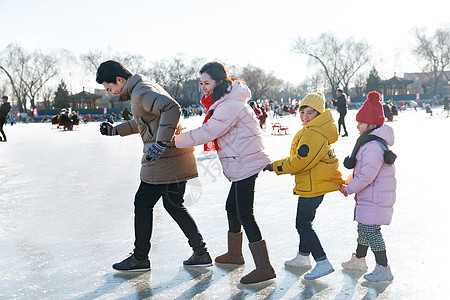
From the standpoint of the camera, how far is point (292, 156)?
9.50 feet

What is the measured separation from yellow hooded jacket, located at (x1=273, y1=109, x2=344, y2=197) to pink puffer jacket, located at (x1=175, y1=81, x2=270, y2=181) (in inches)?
6.2

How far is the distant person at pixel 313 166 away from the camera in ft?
9.31

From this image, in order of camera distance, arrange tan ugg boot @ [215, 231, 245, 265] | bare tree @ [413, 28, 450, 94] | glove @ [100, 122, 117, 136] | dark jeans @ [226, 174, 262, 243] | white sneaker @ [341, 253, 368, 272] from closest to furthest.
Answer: dark jeans @ [226, 174, 262, 243], white sneaker @ [341, 253, 368, 272], tan ugg boot @ [215, 231, 245, 265], glove @ [100, 122, 117, 136], bare tree @ [413, 28, 450, 94]

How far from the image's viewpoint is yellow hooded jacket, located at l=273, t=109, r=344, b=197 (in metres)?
2.83

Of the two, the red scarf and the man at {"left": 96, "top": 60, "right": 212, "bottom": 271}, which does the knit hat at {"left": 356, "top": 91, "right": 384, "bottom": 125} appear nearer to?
the red scarf

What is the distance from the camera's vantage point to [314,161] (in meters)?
2.84

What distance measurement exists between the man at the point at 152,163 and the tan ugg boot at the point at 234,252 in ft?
0.37

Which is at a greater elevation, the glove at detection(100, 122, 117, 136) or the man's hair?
the man's hair

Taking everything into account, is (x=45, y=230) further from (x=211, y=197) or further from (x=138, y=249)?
(x=211, y=197)

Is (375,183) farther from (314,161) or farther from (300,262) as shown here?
(300,262)

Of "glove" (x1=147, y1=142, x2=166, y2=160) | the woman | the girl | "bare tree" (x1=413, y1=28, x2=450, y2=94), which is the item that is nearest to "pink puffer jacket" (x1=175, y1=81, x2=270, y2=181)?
the woman

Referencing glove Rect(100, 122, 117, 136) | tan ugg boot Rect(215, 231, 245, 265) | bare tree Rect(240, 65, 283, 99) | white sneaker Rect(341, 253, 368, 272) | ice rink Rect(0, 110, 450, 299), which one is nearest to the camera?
ice rink Rect(0, 110, 450, 299)

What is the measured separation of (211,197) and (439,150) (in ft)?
20.1

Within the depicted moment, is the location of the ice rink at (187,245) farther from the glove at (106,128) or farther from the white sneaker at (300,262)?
the glove at (106,128)
